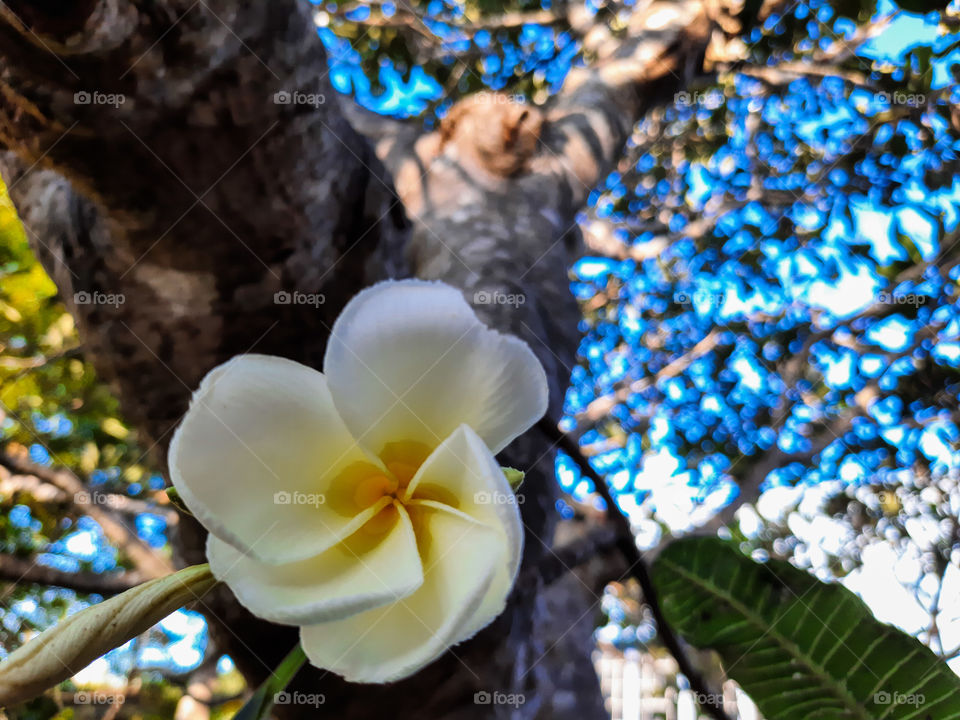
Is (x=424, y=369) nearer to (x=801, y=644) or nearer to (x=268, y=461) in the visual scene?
(x=268, y=461)

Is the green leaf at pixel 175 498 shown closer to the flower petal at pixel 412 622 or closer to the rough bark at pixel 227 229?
the flower petal at pixel 412 622

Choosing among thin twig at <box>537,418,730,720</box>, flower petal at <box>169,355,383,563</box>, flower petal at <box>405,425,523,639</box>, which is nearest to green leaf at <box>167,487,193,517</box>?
flower petal at <box>169,355,383,563</box>

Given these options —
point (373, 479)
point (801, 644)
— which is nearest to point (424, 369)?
point (373, 479)

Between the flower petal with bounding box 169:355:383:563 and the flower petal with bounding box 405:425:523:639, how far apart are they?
0.17 ft

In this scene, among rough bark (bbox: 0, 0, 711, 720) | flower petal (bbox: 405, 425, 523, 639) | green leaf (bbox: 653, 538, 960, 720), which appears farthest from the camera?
rough bark (bbox: 0, 0, 711, 720)

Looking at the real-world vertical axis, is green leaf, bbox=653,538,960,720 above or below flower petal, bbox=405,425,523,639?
below

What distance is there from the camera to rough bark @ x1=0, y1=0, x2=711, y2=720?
0.72 meters

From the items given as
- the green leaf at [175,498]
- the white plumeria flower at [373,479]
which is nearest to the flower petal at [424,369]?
the white plumeria flower at [373,479]

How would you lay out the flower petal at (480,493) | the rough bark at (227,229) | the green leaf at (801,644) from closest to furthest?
the flower petal at (480,493) → the green leaf at (801,644) → the rough bark at (227,229)

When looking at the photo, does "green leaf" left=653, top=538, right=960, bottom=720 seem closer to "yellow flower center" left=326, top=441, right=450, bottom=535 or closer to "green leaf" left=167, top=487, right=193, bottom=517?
"yellow flower center" left=326, top=441, right=450, bottom=535

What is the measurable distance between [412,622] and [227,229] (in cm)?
62

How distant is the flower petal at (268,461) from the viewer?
0.39 metres

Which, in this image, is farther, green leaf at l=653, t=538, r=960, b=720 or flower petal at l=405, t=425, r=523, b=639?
green leaf at l=653, t=538, r=960, b=720

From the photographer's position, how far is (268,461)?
16.5 inches
